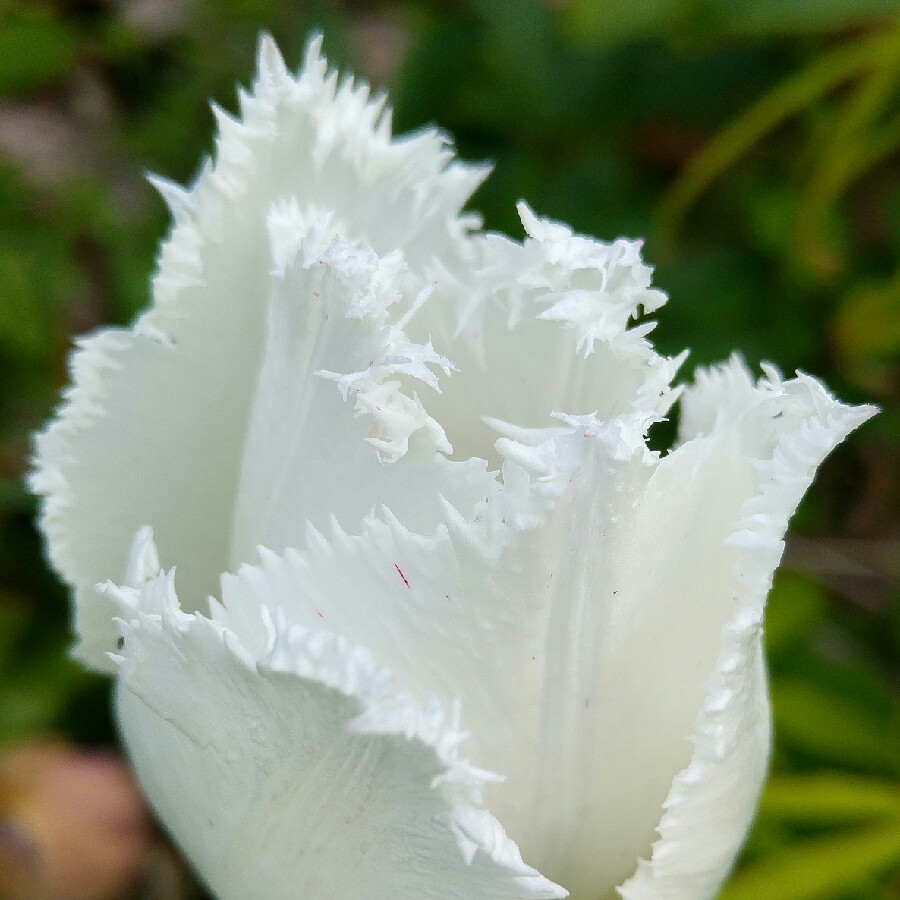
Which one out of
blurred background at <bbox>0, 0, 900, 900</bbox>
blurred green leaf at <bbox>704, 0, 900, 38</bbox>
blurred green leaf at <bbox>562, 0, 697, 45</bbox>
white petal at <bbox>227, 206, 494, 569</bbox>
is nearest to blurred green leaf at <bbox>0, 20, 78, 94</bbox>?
blurred background at <bbox>0, 0, 900, 900</bbox>

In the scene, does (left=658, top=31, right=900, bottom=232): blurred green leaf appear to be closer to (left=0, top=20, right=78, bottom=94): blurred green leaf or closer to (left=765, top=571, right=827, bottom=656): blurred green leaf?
(left=765, top=571, right=827, bottom=656): blurred green leaf

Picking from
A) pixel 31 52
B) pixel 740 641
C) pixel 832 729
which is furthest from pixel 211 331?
pixel 31 52

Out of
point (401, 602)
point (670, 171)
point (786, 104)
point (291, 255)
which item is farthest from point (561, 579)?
point (670, 171)

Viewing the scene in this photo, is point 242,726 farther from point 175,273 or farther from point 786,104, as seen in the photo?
point 786,104

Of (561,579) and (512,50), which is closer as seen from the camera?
(561,579)

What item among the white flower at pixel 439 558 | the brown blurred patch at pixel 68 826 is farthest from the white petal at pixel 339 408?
the brown blurred patch at pixel 68 826

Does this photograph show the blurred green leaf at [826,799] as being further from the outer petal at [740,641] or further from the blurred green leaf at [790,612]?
the outer petal at [740,641]
